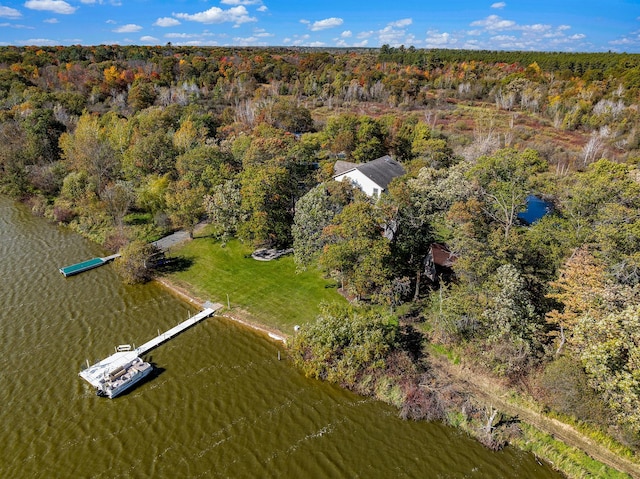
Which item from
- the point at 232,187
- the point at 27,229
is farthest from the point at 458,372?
the point at 27,229

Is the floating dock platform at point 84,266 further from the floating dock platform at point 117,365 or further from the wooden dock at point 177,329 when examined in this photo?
the wooden dock at point 177,329

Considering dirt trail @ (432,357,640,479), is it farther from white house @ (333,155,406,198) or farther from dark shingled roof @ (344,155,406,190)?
dark shingled roof @ (344,155,406,190)

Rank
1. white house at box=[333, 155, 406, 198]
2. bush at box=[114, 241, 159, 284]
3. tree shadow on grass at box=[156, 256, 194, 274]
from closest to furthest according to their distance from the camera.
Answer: bush at box=[114, 241, 159, 284] → tree shadow on grass at box=[156, 256, 194, 274] → white house at box=[333, 155, 406, 198]

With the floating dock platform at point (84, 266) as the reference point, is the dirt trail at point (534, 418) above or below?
below

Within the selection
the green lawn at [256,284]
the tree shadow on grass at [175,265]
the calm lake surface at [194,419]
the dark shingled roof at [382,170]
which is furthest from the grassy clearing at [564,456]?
the tree shadow on grass at [175,265]

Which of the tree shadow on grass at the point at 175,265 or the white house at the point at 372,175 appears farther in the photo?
the white house at the point at 372,175

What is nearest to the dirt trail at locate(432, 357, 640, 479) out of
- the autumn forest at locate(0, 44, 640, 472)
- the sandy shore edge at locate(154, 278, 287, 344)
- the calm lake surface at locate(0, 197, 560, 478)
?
the autumn forest at locate(0, 44, 640, 472)

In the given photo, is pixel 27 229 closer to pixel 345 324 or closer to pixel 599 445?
pixel 345 324

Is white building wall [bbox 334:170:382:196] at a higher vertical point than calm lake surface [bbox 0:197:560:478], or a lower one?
higher
